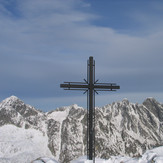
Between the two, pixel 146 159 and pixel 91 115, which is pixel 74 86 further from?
pixel 146 159

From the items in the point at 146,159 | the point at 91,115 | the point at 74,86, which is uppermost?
the point at 74,86

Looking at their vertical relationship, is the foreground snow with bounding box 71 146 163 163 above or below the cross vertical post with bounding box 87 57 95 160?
below

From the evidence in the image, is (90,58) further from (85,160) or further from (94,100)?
(85,160)

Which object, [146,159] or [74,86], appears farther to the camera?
[74,86]

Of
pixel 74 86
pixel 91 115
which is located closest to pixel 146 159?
pixel 91 115

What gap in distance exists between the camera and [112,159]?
75.2ft

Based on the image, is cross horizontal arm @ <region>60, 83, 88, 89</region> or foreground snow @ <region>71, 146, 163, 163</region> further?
cross horizontal arm @ <region>60, 83, 88, 89</region>

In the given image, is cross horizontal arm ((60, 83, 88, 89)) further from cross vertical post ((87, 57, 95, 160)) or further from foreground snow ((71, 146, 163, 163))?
foreground snow ((71, 146, 163, 163))

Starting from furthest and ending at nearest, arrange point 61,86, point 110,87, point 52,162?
1. point 110,87
2. point 61,86
3. point 52,162

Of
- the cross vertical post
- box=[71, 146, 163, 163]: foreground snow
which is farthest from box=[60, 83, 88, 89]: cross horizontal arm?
box=[71, 146, 163, 163]: foreground snow

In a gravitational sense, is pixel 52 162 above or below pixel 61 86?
below

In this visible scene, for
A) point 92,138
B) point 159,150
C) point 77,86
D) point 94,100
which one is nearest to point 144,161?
point 159,150

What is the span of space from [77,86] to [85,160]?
5.92m

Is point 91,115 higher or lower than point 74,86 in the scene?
lower
